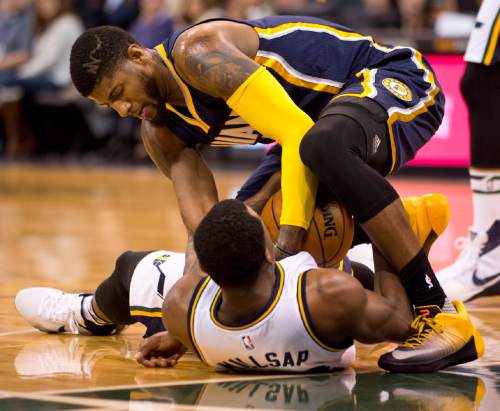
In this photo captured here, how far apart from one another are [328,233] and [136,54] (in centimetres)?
78

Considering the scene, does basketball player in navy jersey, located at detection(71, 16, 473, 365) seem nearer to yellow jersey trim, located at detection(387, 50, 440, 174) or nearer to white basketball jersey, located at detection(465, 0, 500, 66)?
yellow jersey trim, located at detection(387, 50, 440, 174)

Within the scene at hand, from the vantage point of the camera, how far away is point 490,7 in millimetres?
4254

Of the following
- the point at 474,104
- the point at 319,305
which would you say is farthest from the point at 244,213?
the point at 474,104

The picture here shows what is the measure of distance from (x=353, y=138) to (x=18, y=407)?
119 centimetres

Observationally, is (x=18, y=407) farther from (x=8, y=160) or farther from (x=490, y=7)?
(x=8, y=160)

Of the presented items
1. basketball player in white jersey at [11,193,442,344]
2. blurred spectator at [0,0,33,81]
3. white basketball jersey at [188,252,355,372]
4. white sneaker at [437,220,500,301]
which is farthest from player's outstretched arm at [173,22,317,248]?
blurred spectator at [0,0,33,81]

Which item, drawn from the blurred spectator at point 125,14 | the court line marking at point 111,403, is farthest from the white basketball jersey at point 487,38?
the blurred spectator at point 125,14

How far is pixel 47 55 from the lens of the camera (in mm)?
12328

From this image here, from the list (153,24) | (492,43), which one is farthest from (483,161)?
(153,24)

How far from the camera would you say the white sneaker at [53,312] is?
11.8 feet

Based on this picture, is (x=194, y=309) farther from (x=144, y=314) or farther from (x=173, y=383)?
(x=144, y=314)

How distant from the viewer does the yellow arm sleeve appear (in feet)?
10.3

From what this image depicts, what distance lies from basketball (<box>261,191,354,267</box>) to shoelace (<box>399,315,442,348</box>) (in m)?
0.42

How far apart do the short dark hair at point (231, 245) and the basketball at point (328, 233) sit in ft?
1.86
